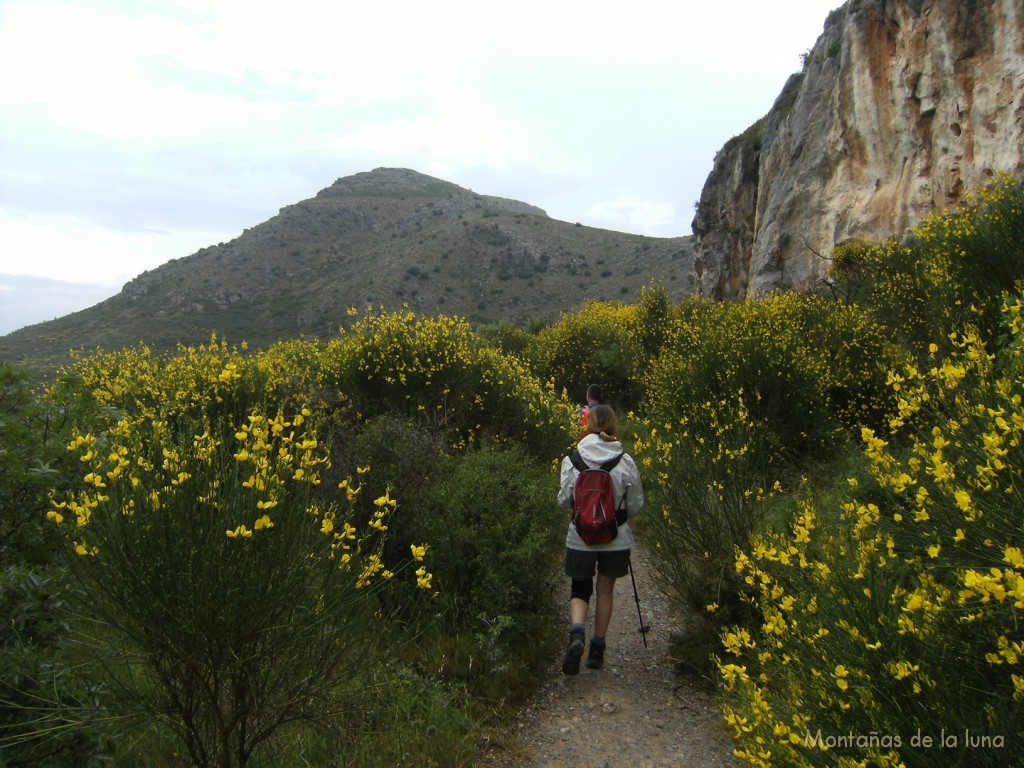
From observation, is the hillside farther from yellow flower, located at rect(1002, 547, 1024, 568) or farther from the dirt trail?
yellow flower, located at rect(1002, 547, 1024, 568)

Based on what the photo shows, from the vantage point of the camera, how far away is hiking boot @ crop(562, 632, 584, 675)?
174 inches

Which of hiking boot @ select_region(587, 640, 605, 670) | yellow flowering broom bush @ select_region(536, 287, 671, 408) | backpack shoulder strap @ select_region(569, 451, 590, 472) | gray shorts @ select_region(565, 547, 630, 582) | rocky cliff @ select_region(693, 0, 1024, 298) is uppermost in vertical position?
rocky cliff @ select_region(693, 0, 1024, 298)

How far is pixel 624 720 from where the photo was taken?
409 cm

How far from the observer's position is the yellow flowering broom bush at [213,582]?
2.37m

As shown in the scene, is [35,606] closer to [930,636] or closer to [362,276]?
[930,636]

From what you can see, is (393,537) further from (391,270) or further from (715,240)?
(391,270)

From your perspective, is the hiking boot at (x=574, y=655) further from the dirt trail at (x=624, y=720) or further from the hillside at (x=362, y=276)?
the hillside at (x=362, y=276)

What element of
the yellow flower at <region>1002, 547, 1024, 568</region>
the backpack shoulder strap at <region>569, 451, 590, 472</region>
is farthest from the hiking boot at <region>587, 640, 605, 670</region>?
the yellow flower at <region>1002, 547, 1024, 568</region>

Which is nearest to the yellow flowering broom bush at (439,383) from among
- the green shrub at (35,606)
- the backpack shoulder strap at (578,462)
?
the backpack shoulder strap at (578,462)

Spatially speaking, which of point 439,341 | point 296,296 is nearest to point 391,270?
point 296,296

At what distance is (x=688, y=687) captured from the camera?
444 cm

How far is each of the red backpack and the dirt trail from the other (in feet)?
3.42

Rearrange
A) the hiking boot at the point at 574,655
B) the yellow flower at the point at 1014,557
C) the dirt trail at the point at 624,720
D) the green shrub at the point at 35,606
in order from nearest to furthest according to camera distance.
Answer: the yellow flower at the point at 1014,557
the green shrub at the point at 35,606
the dirt trail at the point at 624,720
the hiking boot at the point at 574,655

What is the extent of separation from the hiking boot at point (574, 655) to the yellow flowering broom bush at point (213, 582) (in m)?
2.04
